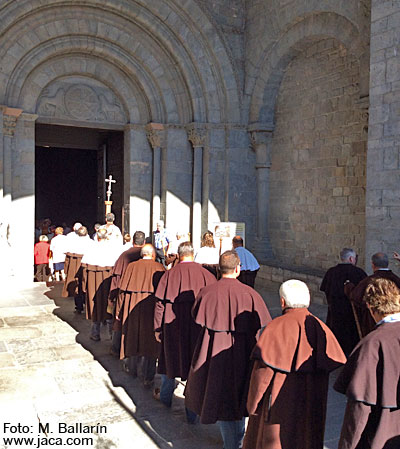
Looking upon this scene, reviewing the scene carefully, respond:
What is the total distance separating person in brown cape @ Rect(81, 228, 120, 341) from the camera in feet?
20.2

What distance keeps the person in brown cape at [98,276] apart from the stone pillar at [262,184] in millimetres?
5668

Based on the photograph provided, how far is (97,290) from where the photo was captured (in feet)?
20.3

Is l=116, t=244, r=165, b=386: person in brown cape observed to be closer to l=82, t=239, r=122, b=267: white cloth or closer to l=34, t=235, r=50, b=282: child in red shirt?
l=82, t=239, r=122, b=267: white cloth

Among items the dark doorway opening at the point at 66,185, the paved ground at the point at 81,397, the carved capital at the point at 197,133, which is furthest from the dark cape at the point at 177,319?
the dark doorway opening at the point at 66,185

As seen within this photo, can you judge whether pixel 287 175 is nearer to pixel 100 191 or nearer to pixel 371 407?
pixel 100 191

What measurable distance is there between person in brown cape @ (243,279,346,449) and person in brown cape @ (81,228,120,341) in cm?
367

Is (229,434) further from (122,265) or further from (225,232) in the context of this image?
(225,232)

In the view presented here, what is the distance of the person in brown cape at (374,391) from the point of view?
89.9 inches

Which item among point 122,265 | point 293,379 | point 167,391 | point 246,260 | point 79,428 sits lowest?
point 79,428

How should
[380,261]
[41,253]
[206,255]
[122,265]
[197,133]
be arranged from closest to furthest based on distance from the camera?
[380,261]
[122,265]
[206,255]
[41,253]
[197,133]

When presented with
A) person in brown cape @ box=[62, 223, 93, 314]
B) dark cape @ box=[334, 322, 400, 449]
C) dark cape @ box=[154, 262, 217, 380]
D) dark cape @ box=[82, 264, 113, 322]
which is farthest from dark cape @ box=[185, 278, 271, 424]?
person in brown cape @ box=[62, 223, 93, 314]

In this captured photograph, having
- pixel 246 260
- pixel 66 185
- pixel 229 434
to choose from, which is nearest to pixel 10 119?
pixel 246 260

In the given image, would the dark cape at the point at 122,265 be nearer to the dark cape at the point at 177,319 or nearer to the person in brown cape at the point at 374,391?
the dark cape at the point at 177,319

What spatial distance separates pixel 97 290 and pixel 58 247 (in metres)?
3.82
